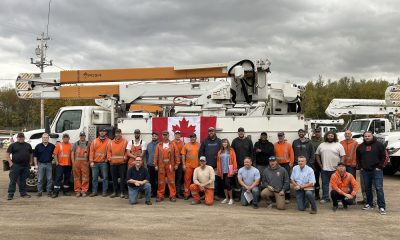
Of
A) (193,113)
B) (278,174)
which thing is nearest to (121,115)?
(193,113)

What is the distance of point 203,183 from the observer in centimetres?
977

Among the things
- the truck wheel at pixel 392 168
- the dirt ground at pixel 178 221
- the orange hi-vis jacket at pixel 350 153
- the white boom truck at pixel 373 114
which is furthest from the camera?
the white boom truck at pixel 373 114

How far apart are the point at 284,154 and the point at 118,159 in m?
4.17

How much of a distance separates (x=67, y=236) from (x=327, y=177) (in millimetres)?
6098

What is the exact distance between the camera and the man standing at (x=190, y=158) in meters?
10.3

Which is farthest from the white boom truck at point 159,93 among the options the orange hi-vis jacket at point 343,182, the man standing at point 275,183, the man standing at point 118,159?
the orange hi-vis jacket at point 343,182

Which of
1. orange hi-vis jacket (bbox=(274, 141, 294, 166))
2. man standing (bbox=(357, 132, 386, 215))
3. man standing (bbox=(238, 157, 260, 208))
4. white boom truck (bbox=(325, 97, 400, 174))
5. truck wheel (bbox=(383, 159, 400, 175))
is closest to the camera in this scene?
man standing (bbox=(357, 132, 386, 215))

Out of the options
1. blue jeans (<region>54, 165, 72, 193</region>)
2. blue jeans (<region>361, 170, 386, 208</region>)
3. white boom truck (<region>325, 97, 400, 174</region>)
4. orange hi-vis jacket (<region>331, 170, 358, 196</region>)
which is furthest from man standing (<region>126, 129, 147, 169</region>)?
white boom truck (<region>325, 97, 400, 174</region>)

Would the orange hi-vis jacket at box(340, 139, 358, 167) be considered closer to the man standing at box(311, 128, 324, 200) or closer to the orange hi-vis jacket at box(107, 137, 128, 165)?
the man standing at box(311, 128, 324, 200)

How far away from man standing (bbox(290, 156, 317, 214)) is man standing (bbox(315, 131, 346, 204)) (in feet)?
2.93

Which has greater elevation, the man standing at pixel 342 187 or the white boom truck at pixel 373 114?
the white boom truck at pixel 373 114

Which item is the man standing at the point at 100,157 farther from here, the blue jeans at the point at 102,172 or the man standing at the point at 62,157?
the man standing at the point at 62,157

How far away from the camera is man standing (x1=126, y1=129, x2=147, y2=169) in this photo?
10578 mm

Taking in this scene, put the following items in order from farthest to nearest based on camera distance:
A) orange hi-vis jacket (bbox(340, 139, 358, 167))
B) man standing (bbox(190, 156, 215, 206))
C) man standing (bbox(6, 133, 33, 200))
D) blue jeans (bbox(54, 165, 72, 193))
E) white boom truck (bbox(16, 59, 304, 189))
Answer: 1. white boom truck (bbox(16, 59, 304, 189))
2. blue jeans (bbox(54, 165, 72, 193))
3. man standing (bbox(6, 133, 33, 200))
4. orange hi-vis jacket (bbox(340, 139, 358, 167))
5. man standing (bbox(190, 156, 215, 206))
